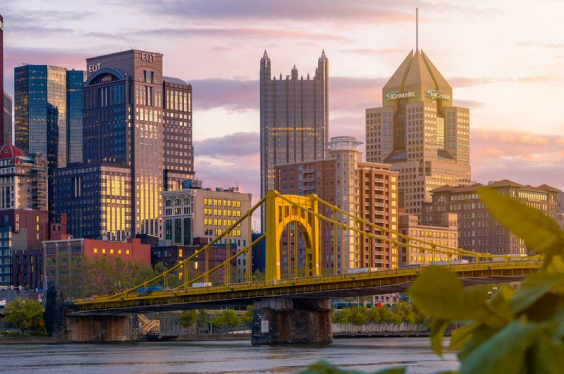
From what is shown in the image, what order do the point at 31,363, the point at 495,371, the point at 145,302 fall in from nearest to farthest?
1. the point at 495,371
2. the point at 31,363
3. the point at 145,302

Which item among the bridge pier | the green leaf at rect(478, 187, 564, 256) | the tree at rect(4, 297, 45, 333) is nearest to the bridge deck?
the bridge pier

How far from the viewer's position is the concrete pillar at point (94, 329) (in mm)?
123850

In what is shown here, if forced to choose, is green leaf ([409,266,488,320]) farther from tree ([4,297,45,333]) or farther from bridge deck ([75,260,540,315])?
tree ([4,297,45,333])

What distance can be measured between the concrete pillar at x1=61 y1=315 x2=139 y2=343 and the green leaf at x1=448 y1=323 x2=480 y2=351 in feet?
401

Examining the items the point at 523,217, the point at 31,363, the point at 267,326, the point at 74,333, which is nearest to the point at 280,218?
the point at 267,326

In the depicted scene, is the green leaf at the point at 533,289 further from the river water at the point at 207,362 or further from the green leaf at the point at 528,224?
the river water at the point at 207,362

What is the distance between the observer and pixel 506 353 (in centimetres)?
209

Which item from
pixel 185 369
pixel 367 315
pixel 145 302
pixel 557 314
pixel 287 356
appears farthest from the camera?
pixel 367 315

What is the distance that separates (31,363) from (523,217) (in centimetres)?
7233

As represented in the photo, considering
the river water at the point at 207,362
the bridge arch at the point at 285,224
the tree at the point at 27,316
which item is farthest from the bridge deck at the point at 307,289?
the tree at the point at 27,316

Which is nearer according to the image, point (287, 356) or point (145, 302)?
point (287, 356)

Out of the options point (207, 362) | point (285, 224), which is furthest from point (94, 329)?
point (207, 362)

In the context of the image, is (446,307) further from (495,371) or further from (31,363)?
(31,363)

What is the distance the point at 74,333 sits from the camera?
123875mm
